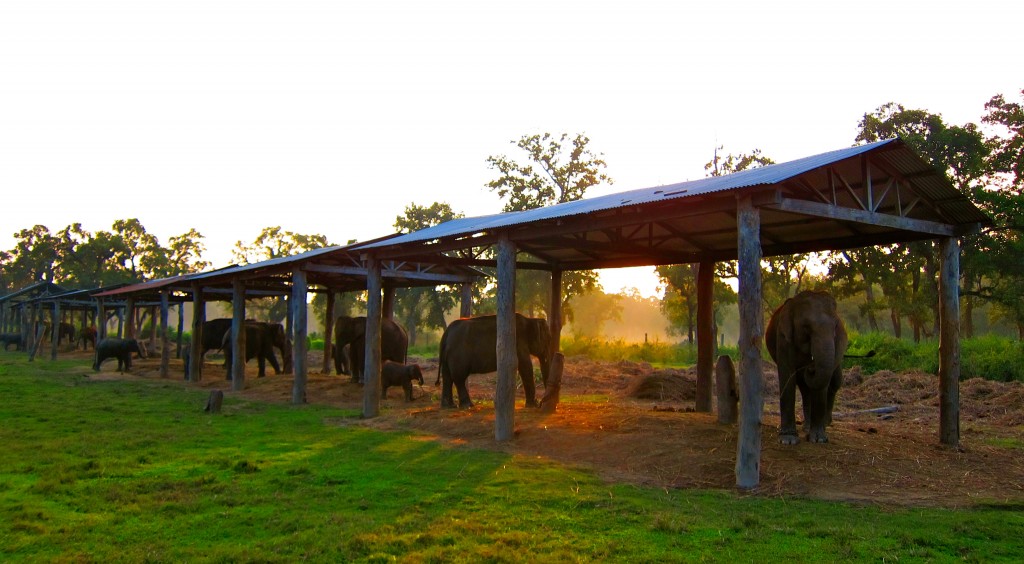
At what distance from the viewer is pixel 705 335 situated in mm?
16141

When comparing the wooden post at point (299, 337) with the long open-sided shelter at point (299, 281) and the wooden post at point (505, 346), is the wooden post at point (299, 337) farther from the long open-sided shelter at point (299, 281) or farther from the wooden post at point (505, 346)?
the wooden post at point (505, 346)

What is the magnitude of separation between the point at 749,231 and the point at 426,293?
52814mm

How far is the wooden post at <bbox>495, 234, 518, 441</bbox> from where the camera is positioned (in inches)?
505

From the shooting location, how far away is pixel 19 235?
69.9m

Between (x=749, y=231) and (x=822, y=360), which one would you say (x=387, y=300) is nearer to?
(x=822, y=360)

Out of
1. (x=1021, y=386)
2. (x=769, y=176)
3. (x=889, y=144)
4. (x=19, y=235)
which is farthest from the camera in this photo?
(x=19, y=235)

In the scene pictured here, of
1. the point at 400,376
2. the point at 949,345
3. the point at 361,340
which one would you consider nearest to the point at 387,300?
the point at 361,340

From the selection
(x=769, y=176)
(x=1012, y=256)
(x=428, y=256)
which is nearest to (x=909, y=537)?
(x=769, y=176)

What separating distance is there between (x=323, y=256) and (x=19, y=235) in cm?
6544

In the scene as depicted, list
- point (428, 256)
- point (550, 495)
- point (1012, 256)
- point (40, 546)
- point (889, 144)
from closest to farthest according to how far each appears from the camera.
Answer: point (40, 546) < point (550, 495) < point (889, 144) < point (428, 256) < point (1012, 256)

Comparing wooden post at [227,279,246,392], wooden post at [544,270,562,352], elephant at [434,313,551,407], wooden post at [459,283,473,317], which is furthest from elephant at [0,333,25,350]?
wooden post at [544,270,562,352]

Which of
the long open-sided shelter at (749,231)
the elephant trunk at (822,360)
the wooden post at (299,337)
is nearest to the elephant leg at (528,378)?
the long open-sided shelter at (749,231)

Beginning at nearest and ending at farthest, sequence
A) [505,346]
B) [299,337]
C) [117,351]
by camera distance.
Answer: [505,346], [299,337], [117,351]

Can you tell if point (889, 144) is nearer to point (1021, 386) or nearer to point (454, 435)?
point (454, 435)
